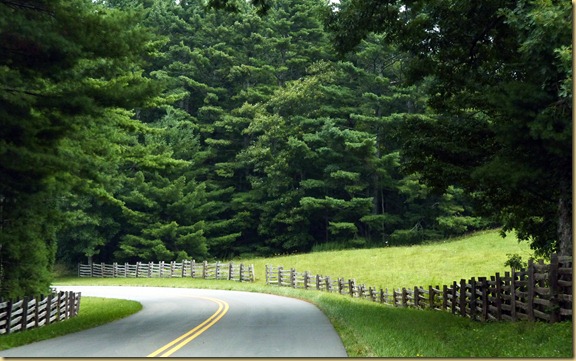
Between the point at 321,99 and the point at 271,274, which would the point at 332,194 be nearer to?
the point at 321,99

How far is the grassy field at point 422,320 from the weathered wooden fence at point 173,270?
1.79 meters

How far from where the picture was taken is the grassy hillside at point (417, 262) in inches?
1543

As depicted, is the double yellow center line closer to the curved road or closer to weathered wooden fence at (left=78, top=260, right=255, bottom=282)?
the curved road

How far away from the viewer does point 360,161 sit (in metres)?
58.6

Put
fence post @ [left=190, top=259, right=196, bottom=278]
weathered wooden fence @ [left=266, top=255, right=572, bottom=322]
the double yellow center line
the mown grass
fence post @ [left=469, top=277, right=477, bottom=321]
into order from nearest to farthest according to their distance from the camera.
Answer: the double yellow center line < weathered wooden fence @ [left=266, top=255, right=572, bottom=322] < the mown grass < fence post @ [left=469, top=277, right=477, bottom=321] < fence post @ [left=190, top=259, right=196, bottom=278]

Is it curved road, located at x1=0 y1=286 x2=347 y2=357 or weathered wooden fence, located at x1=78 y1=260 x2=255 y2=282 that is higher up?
weathered wooden fence, located at x1=78 y1=260 x2=255 y2=282

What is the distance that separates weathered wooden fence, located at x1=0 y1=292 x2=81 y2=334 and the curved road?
2.23 m

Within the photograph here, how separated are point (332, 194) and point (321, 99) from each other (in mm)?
9073

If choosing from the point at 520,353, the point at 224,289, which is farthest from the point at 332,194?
the point at 520,353

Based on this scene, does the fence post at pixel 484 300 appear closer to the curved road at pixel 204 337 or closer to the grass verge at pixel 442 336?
the grass verge at pixel 442 336

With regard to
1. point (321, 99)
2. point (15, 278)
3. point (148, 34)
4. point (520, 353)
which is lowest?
point (520, 353)

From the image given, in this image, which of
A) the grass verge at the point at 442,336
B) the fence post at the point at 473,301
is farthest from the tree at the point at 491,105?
the grass verge at the point at 442,336

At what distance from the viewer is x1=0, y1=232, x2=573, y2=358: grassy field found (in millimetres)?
11938

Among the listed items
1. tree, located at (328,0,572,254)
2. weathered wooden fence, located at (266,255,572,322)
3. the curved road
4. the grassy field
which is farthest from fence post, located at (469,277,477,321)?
the curved road
